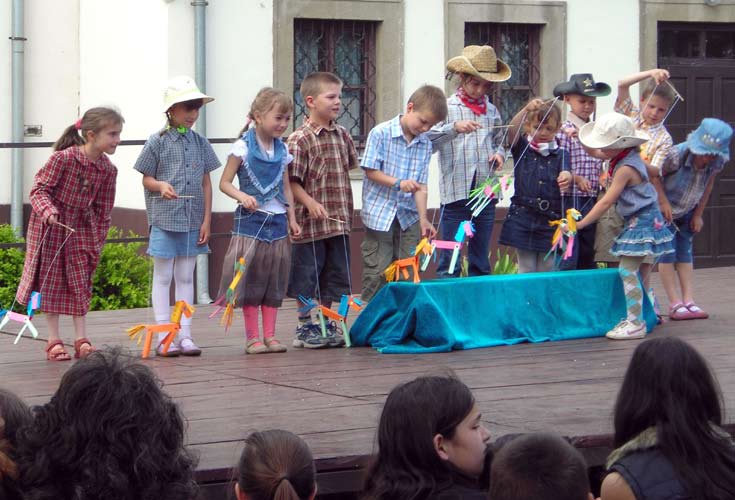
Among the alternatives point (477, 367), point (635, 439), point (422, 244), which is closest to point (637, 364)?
point (635, 439)

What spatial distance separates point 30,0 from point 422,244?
6.54m

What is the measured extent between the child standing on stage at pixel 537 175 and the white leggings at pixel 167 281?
1863 millimetres

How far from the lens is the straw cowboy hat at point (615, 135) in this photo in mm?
6762

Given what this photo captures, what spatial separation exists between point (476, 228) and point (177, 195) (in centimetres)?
192

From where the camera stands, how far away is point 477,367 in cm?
599

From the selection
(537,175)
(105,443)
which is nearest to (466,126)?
(537,175)

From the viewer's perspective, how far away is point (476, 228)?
7.53m

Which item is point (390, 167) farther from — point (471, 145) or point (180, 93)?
point (180, 93)

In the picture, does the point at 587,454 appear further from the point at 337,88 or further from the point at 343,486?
the point at 337,88

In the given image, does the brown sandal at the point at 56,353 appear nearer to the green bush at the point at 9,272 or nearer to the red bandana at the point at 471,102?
the red bandana at the point at 471,102

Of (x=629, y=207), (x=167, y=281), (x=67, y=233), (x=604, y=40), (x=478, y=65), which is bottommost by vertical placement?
(x=167, y=281)

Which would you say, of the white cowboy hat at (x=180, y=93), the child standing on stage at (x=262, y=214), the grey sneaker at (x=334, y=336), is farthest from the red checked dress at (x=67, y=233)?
the grey sneaker at (x=334, y=336)

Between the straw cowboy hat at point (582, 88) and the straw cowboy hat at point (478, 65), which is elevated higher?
the straw cowboy hat at point (478, 65)

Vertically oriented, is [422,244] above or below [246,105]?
below
